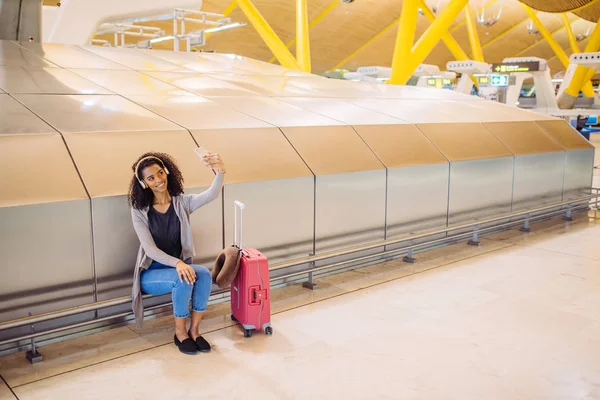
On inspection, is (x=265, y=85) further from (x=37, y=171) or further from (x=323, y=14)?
(x=323, y=14)

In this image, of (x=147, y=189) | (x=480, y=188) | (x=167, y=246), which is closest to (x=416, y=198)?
(x=480, y=188)

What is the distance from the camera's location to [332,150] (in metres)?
6.73

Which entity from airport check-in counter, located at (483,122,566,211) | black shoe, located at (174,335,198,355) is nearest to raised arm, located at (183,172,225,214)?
black shoe, located at (174,335,198,355)

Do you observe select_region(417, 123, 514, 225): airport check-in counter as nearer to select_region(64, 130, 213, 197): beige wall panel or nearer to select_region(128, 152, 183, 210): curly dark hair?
select_region(64, 130, 213, 197): beige wall panel

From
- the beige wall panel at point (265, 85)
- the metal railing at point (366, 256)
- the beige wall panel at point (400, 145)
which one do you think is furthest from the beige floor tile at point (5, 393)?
the beige wall panel at point (265, 85)

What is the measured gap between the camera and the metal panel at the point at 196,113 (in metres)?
6.14

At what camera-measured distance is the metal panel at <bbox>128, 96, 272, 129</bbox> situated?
614cm

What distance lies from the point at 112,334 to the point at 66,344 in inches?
14.0

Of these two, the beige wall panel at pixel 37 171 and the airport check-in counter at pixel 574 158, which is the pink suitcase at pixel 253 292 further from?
the airport check-in counter at pixel 574 158

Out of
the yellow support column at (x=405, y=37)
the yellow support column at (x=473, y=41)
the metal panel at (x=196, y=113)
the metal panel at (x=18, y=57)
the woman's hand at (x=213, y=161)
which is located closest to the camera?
the woman's hand at (x=213, y=161)

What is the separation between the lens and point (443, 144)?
8234 mm

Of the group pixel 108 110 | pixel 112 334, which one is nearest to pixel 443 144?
pixel 108 110

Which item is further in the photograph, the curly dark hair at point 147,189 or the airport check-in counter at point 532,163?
the airport check-in counter at point 532,163

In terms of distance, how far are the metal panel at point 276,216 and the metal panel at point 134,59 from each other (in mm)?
4415
